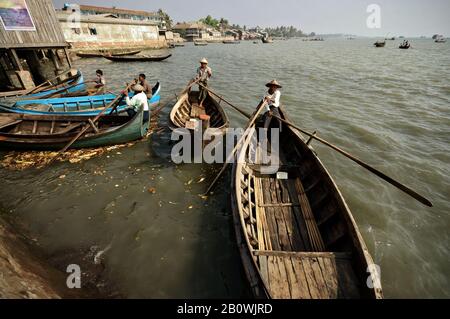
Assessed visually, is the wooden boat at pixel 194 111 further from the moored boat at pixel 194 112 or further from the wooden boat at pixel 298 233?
the wooden boat at pixel 298 233

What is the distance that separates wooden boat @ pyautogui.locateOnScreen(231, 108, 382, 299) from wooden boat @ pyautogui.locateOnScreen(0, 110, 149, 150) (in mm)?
5545

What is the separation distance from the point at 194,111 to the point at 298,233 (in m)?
8.88

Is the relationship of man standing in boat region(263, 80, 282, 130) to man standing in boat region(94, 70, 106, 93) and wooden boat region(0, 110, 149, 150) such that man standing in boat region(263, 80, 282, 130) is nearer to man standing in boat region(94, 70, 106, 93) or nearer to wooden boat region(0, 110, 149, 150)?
wooden boat region(0, 110, 149, 150)

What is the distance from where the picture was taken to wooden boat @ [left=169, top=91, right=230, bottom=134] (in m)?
10.1

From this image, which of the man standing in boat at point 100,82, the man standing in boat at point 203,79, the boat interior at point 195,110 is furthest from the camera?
the man standing in boat at point 100,82

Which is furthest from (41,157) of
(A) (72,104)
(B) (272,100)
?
(B) (272,100)

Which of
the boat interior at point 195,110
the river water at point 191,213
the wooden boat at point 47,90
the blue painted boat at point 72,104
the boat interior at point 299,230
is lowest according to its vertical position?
the river water at point 191,213

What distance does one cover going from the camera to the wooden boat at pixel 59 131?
28.7ft

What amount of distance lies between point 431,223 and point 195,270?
7157 mm

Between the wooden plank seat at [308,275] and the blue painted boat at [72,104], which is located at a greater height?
the blue painted boat at [72,104]

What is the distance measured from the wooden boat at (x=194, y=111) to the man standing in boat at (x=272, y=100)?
1.84 m

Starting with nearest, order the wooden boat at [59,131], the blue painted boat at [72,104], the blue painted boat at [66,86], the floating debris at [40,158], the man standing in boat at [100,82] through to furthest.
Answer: the floating debris at [40,158] → the wooden boat at [59,131] → the blue painted boat at [72,104] → the blue painted boat at [66,86] → the man standing in boat at [100,82]

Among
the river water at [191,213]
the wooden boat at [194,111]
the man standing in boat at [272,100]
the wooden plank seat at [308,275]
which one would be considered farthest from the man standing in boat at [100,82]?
the wooden plank seat at [308,275]

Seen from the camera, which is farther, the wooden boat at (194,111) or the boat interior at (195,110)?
the boat interior at (195,110)
